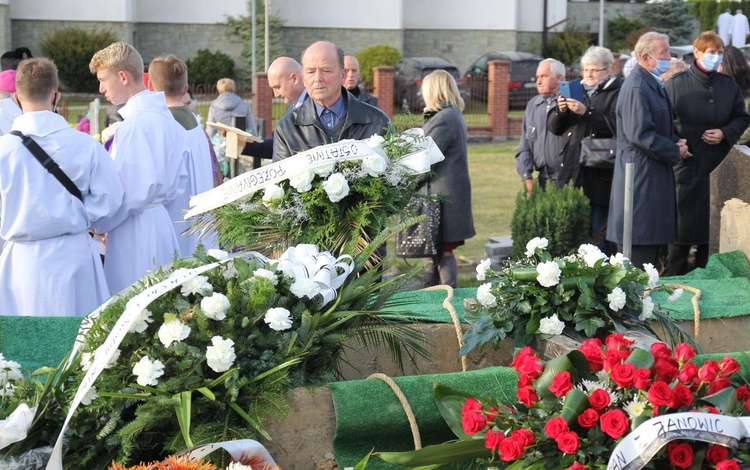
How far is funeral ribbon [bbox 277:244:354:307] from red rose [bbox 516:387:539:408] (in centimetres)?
75

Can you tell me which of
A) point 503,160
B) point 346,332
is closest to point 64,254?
point 346,332

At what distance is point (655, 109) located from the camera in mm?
7184

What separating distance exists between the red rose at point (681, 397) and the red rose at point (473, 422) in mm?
447

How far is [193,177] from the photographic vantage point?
6.66m

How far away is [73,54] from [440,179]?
83.4 ft

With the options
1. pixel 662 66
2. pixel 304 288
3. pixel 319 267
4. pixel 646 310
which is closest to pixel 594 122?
pixel 662 66

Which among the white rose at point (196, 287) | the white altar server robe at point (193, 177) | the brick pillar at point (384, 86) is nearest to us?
the white rose at point (196, 287)

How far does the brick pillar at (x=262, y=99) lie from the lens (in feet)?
70.1

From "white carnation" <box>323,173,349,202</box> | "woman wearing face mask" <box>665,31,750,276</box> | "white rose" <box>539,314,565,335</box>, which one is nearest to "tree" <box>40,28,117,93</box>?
"woman wearing face mask" <box>665,31,750,276</box>

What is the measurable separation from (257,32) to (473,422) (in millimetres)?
31473

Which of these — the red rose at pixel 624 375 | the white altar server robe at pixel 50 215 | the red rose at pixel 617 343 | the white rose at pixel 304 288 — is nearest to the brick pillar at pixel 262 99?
the white altar server robe at pixel 50 215

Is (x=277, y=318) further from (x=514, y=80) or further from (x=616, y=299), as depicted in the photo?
(x=514, y=80)

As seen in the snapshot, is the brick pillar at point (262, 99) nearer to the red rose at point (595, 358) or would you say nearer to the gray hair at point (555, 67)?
the gray hair at point (555, 67)

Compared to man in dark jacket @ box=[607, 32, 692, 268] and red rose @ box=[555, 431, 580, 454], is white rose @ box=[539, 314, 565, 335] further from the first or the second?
man in dark jacket @ box=[607, 32, 692, 268]
